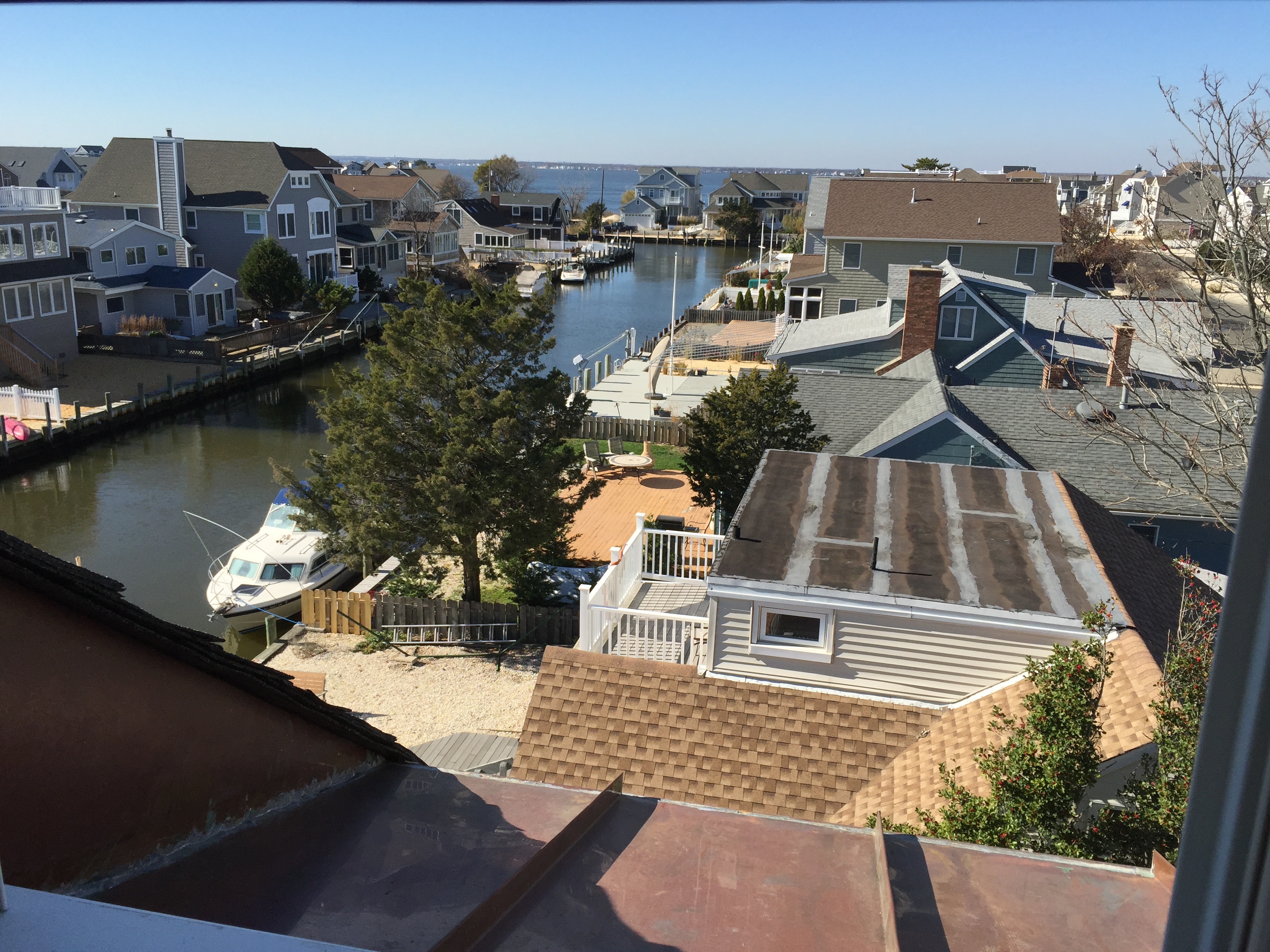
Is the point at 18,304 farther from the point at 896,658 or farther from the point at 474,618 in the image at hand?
the point at 896,658

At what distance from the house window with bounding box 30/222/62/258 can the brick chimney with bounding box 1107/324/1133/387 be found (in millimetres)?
35450

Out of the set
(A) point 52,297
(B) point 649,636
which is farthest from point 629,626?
(A) point 52,297

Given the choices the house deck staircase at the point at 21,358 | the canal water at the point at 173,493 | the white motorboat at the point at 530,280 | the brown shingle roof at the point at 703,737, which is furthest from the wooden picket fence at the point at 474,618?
the white motorboat at the point at 530,280

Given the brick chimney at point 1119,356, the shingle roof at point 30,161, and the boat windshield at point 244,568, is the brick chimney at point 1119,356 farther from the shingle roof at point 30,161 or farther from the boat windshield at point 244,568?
the shingle roof at point 30,161

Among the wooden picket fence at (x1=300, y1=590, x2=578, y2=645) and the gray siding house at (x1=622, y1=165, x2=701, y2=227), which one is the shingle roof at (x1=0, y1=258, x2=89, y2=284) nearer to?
the wooden picket fence at (x1=300, y1=590, x2=578, y2=645)

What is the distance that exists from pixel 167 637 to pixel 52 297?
129 ft

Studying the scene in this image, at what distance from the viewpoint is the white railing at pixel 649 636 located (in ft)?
35.5

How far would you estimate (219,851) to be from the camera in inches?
122

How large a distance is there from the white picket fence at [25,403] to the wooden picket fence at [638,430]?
16.0 metres

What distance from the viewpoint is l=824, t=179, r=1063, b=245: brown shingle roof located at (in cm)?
3994

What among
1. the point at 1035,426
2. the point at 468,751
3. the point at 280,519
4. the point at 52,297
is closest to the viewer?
the point at 468,751

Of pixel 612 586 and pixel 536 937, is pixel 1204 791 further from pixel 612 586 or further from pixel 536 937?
pixel 612 586

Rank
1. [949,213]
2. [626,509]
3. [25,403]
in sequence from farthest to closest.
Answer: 1. [949,213]
2. [25,403]
3. [626,509]

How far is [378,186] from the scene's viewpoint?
65812 mm
